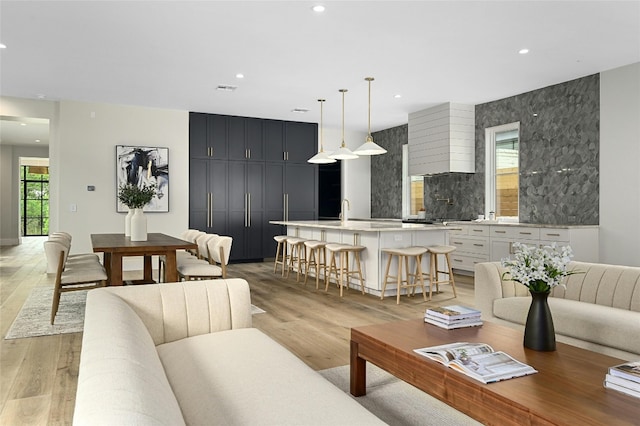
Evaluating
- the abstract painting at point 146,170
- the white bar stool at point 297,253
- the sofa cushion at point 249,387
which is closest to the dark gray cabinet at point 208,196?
the abstract painting at point 146,170

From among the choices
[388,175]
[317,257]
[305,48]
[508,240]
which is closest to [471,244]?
[508,240]

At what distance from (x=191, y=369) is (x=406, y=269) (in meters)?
4.04

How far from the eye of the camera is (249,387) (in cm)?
166

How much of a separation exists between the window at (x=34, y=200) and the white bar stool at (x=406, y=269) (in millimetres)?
14170

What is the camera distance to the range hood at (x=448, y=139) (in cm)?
757

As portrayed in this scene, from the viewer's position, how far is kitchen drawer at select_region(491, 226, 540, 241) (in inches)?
242

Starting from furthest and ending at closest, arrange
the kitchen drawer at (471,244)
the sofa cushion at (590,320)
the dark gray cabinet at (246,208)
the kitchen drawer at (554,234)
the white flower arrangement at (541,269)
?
the dark gray cabinet at (246,208) → the kitchen drawer at (471,244) → the kitchen drawer at (554,234) → the sofa cushion at (590,320) → the white flower arrangement at (541,269)

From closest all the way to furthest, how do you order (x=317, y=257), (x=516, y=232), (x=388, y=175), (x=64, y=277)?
1. (x=64, y=277)
2. (x=516, y=232)
3. (x=317, y=257)
4. (x=388, y=175)

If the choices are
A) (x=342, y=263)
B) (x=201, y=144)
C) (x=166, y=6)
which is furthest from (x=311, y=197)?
(x=166, y=6)

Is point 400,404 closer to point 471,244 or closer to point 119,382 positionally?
point 119,382

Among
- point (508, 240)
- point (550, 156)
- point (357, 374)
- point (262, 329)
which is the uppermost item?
point (550, 156)

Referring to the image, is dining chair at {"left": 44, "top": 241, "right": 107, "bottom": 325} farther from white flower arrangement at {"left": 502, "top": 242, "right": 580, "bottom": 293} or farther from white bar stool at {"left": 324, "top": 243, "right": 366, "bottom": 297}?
white flower arrangement at {"left": 502, "top": 242, "right": 580, "bottom": 293}

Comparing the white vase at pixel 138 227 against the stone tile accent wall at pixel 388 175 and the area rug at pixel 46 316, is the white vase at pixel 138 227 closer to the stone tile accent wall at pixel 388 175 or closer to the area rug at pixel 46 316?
the area rug at pixel 46 316

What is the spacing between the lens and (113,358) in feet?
3.85
